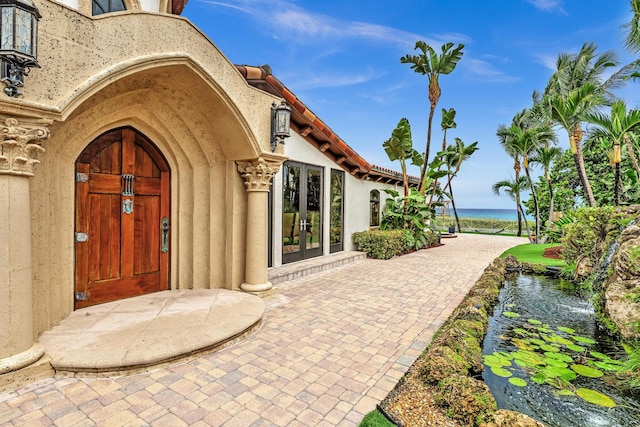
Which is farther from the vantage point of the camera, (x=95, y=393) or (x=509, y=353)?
(x=509, y=353)

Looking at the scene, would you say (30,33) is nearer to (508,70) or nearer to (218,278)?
(218,278)

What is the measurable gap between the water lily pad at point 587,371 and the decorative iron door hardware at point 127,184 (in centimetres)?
680

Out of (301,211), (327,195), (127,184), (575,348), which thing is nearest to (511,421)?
(575,348)

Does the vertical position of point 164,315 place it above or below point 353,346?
above

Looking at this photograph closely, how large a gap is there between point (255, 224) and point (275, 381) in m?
3.08

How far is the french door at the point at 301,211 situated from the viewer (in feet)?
28.6

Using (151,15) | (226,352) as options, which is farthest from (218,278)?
(151,15)

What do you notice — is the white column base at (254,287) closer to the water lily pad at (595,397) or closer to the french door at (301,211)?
the french door at (301,211)

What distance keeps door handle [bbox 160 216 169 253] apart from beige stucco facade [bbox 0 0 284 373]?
0.10 metres

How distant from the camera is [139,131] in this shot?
204 inches

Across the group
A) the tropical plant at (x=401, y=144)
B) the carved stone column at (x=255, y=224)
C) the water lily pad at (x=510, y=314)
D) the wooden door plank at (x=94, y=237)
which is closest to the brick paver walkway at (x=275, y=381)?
the carved stone column at (x=255, y=224)

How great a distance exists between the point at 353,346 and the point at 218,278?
3.09m

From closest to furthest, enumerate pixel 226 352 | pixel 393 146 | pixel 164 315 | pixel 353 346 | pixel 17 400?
1. pixel 17 400
2. pixel 226 352
3. pixel 353 346
4. pixel 164 315
5. pixel 393 146

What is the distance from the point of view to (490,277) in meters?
7.77
